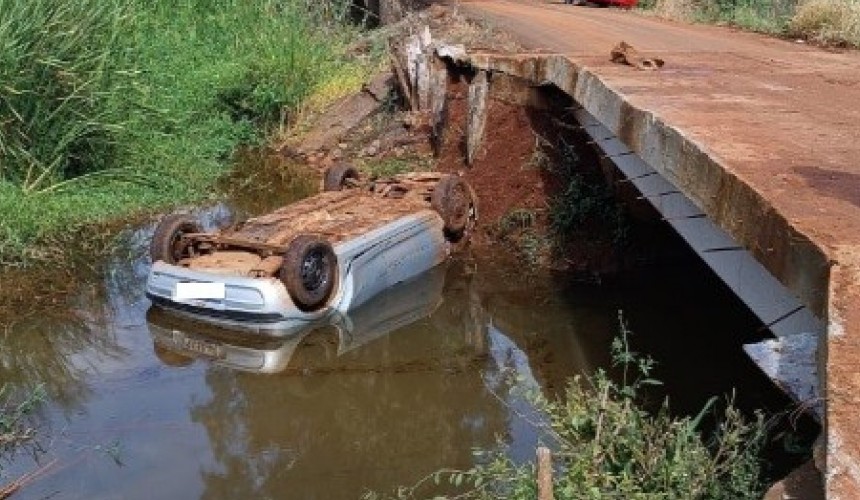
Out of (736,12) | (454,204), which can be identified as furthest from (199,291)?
(736,12)

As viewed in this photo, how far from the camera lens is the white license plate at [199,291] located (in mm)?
7824

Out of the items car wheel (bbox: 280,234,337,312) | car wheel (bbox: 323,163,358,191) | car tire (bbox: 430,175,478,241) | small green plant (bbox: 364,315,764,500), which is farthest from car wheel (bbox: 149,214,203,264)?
small green plant (bbox: 364,315,764,500)

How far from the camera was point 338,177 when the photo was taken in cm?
1061

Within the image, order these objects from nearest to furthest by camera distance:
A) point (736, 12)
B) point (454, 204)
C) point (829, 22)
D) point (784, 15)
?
point (454, 204), point (829, 22), point (784, 15), point (736, 12)

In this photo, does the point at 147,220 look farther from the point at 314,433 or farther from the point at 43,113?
the point at 314,433

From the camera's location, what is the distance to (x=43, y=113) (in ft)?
35.9

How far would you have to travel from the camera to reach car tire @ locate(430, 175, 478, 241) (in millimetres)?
9766

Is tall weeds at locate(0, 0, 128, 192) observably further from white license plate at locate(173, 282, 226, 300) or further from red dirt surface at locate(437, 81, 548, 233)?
red dirt surface at locate(437, 81, 548, 233)

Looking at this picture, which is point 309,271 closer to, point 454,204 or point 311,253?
point 311,253

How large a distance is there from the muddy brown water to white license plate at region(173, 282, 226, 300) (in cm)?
37

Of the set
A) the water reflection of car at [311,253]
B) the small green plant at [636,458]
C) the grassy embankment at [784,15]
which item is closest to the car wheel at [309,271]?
the water reflection of car at [311,253]

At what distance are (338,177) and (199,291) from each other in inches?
119

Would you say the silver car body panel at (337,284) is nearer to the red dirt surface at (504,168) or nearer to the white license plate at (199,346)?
the white license plate at (199,346)

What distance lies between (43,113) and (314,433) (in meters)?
5.84
